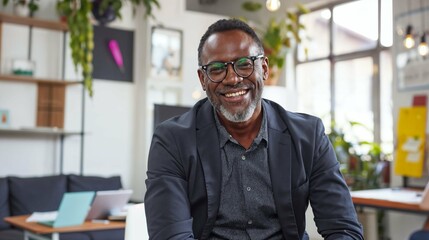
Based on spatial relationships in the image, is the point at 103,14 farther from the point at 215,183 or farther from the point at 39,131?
the point at 215,183

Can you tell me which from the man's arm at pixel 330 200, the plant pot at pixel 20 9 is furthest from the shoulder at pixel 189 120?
the plant pot at pixel 20 9

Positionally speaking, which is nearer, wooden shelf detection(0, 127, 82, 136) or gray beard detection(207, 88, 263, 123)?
gray beard detection(207, 88, 263, 123)

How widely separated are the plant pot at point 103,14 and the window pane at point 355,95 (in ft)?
8.36

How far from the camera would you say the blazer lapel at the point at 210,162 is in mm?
1549

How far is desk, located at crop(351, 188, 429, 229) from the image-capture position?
11.8 ft

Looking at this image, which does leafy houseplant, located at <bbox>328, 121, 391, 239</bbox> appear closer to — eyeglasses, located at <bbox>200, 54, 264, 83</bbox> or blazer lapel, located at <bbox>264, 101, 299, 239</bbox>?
blazer lapel, located at <bbox>264, 101, 299, 239</bbox>

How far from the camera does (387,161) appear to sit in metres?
5.51

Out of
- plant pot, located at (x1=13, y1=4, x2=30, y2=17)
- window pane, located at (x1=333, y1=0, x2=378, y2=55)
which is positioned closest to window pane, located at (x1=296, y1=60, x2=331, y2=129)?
window pane, located at (x1=333, y1=0, x2=378, y2=55)

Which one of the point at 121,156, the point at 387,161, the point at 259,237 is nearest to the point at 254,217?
the point at 259,237

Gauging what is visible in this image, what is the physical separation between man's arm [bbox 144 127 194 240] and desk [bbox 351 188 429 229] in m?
2.38

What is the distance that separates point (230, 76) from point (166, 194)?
0.36 meters

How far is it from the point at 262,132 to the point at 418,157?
3561 millimetres

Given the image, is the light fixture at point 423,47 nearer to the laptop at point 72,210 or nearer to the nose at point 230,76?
the laptop at point 72,210

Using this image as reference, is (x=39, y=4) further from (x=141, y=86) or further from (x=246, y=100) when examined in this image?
(x=246, y=100)
